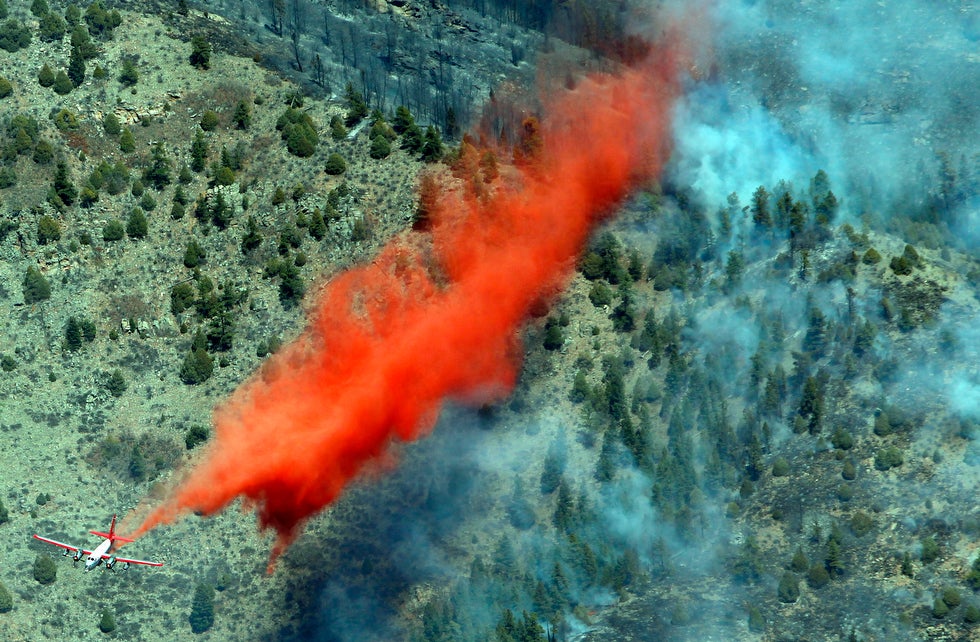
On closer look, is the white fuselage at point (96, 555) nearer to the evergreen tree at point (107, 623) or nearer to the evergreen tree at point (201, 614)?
the evergreen tree at point (107, 623)

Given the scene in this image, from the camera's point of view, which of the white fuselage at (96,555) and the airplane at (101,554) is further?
the airplane at (101,554)

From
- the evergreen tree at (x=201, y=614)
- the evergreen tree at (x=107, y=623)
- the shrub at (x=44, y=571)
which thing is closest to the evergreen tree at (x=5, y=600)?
the shrub at (x=44, y=571)

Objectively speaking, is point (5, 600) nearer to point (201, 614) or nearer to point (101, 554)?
point (101, 554)

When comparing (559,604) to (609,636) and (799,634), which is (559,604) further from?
(799,634)

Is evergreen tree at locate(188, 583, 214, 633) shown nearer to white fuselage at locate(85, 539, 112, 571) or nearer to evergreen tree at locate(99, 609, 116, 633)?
evergreen tree at locate(99, 609, 116, 633)

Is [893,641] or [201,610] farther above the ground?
[893,641]

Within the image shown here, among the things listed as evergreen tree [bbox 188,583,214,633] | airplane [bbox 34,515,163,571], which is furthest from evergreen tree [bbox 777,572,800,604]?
airplane [bbox 34,515,163,571]

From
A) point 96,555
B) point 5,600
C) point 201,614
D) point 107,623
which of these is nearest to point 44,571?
point 5,600

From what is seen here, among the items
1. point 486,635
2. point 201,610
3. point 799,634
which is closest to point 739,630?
point 799,634

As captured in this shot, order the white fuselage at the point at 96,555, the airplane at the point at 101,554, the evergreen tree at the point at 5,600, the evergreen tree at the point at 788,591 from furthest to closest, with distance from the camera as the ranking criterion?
the evergreen tree at the point at 788,591
the evergreen tree at the point at 5,600
the airplane at the point at 101,554
the white fuselage at the point at 96,555

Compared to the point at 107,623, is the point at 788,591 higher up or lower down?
higher up

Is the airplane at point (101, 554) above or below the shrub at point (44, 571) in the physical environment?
above
